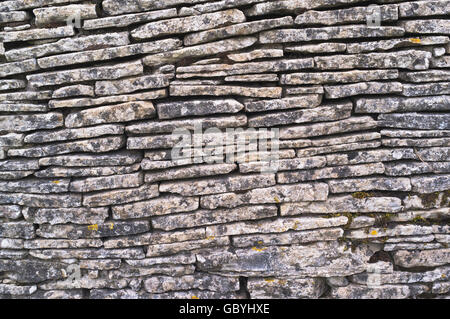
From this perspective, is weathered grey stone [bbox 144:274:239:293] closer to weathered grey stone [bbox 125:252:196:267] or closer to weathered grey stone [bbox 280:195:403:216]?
weathered grey stone [bbox 125:252:196:267]

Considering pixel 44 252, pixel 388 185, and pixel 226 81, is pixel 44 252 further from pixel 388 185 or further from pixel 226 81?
pixel 388 185

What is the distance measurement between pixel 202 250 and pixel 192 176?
0.82 meters

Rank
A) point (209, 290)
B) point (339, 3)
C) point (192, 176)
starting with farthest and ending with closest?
point (209, 290), point (192, 176), point (339, 3)

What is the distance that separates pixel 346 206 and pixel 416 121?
1.08m

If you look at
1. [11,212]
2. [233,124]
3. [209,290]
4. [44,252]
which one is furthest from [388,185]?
[11,212]

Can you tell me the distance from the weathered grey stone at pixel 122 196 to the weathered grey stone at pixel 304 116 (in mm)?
1241

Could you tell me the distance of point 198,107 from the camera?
120 inches

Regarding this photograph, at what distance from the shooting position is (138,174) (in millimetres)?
3195

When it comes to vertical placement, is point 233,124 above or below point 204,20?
below

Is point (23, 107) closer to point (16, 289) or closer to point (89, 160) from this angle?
point (89, 160)

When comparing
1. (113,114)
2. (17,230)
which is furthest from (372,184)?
(17,230)

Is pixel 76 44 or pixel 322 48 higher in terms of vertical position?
pixel 76 44

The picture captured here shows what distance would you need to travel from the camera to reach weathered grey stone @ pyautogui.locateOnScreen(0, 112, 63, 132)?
3.12m

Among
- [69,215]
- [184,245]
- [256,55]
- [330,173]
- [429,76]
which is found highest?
[256,55]
